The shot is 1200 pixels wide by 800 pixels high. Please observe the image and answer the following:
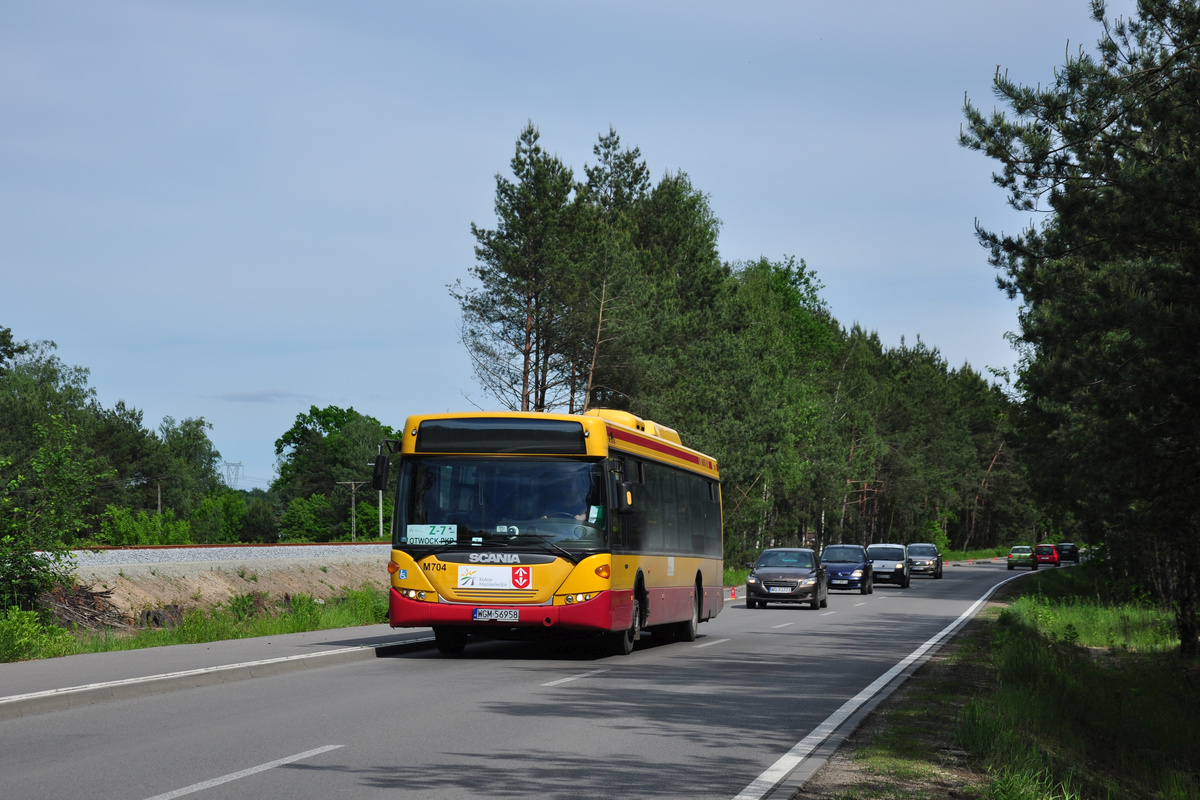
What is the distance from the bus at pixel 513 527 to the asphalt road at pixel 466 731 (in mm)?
652

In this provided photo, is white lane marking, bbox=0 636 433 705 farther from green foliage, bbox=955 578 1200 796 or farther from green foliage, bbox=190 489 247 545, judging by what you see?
green foliage, bbox=190 489 247 545

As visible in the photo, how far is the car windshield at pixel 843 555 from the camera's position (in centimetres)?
4059

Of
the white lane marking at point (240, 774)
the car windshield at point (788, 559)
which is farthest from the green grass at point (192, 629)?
the car windshield at point (788, 559)

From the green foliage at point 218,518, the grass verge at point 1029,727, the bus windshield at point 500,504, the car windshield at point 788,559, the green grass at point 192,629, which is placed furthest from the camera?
the green foliage at point 218,518

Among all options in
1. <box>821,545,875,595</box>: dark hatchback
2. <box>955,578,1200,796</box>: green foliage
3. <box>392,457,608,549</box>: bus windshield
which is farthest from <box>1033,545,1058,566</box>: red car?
<box>392,457,608,549</box>: bus windshield

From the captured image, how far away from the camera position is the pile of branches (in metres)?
25.8

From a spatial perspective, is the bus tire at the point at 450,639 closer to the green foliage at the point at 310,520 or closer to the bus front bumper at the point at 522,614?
the bus front bumper at the point at 522,614

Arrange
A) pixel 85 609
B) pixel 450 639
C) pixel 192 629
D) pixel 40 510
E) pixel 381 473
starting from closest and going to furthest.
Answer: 1. pixel 381 473
2. pixel 450 639
3. pixel 40 510
4. pixel 192 629
5. pixel 85 609

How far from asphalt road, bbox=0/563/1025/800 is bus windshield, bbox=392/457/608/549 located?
160 cm

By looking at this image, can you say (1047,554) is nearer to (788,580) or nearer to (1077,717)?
(788,580)

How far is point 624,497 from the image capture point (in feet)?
54.1

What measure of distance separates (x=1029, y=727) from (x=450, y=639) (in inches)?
344

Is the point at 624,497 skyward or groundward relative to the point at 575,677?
skyward

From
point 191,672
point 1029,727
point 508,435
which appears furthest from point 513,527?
point 1029,727
